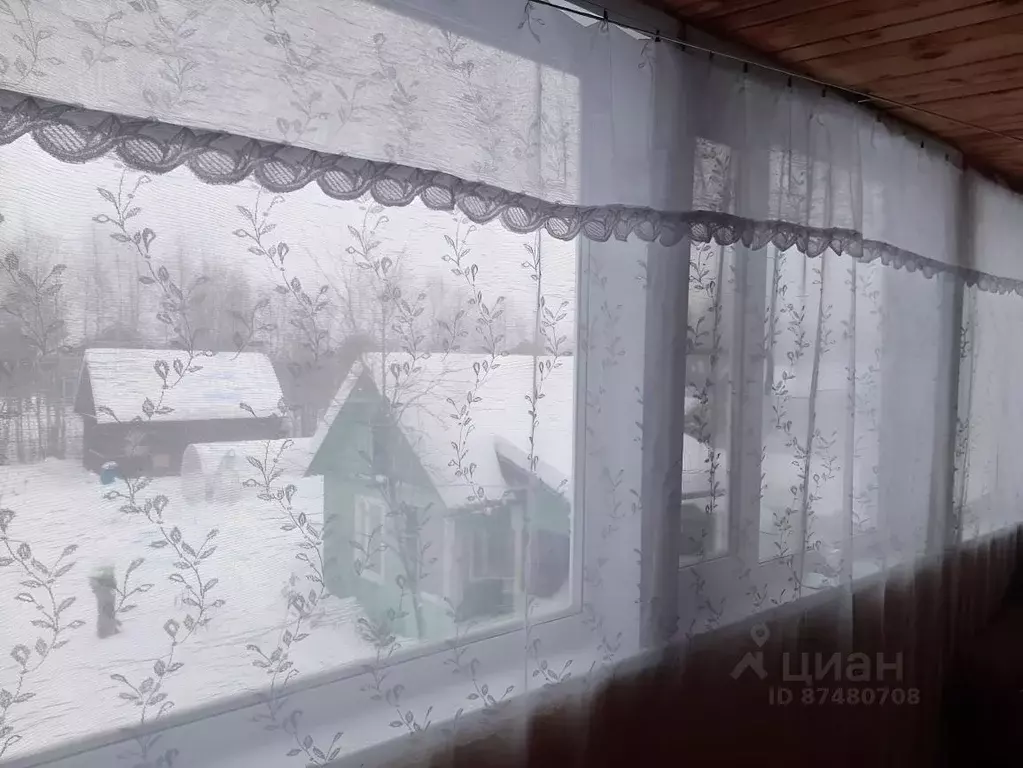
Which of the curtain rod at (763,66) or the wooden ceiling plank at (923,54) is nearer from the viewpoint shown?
the curtain rod at (763,66)

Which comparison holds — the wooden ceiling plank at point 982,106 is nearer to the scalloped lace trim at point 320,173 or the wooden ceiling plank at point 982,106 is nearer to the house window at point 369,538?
the scalloped lace trim at point 320,173

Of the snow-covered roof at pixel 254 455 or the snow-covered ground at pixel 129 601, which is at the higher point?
the snow-covered roof at pixel 254 455

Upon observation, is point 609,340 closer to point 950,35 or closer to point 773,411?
point 773,411

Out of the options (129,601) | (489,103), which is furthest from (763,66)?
(129,601)

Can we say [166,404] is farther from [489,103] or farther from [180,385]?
[489,103]

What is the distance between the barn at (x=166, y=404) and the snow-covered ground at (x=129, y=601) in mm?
39

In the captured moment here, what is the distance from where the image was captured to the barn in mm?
916

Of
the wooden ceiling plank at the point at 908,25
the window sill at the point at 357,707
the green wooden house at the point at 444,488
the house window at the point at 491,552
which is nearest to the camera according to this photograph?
the window sill at the point at 357,707

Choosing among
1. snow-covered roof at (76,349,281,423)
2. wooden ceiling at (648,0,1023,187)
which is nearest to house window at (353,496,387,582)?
snow-covered roof at (76,349,281,423)

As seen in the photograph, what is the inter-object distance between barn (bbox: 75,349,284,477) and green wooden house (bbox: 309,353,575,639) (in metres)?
0.11

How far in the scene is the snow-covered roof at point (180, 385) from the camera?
36.1 inches

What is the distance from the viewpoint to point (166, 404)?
3.15 feet

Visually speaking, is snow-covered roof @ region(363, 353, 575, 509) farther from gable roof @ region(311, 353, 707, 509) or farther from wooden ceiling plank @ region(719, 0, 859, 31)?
wooden ceiling plank @ region(719, 0, 859, 31)

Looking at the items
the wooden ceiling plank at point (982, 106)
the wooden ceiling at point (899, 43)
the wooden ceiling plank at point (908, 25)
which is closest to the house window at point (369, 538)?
the wooden ceiling at point (899, 43)
